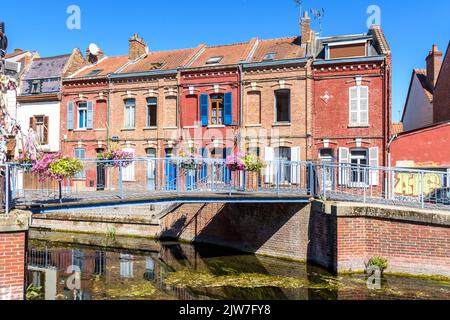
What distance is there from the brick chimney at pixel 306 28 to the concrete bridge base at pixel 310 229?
9.87 metres

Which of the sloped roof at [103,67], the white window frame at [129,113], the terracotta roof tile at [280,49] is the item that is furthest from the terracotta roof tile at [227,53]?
the sloped roof at [103,67]

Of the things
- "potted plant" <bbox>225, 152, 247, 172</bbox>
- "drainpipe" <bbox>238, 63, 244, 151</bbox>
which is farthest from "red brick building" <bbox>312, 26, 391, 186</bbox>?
"potted plant" <bbox>225, 152, 247, 172</bbox>

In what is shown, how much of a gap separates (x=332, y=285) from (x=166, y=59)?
17.0 meters

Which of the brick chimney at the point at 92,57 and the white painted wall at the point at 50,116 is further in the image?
the brick chimney at the point at 92,57

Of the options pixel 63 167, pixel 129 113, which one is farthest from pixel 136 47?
pixel 63 167

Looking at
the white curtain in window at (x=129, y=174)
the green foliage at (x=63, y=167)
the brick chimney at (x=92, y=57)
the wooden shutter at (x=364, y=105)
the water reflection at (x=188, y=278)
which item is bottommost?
the water reflection at (x=188, y=278)

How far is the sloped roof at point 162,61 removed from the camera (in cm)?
2234

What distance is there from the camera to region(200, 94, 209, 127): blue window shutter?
20.9 m

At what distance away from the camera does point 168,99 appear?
21.9 metres

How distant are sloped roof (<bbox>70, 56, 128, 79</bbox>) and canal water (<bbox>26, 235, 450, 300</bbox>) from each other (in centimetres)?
1142

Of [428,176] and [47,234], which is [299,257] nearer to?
[428,176]

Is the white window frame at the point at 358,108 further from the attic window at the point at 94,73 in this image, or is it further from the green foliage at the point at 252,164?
the attic window at the point at 94,73

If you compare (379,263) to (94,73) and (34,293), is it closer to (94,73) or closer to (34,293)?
(34,293)
